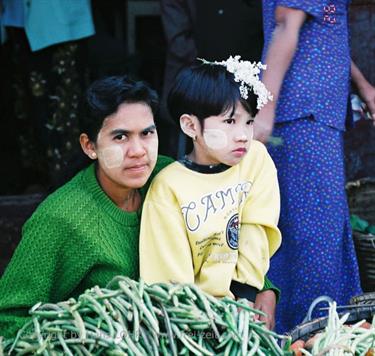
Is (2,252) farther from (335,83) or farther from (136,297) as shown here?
(136,297)

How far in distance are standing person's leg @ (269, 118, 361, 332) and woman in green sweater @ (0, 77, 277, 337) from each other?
88 centimetres

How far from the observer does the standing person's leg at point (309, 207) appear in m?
3.77

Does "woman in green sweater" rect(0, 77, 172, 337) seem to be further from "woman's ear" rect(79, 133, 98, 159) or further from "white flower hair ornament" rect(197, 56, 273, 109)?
"white flower hair ornament" rect(197, 56, 273, 109)

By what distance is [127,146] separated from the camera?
2.95 meters

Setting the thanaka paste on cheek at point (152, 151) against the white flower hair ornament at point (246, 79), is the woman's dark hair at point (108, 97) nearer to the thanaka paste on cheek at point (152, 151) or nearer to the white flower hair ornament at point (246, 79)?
the thanaka paste on cheek at point (152, 151)

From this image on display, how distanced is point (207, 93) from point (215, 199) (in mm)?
336

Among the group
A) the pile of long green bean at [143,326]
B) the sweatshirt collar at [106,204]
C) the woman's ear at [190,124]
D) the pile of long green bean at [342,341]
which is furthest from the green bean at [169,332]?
the woman's ear at [190,124]

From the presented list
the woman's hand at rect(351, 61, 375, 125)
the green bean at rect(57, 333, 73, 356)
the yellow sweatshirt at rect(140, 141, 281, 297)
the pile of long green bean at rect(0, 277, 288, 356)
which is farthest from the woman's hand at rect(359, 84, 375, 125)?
the green bean at rect(57, 333, 73, 356)

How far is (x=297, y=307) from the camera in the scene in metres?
3.86

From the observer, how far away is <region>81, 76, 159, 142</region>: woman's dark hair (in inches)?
117

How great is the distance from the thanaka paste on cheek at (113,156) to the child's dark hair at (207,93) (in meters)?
0.31

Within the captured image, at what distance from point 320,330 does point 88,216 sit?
30.3 inches

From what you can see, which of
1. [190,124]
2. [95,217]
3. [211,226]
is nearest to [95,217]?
[95,217]

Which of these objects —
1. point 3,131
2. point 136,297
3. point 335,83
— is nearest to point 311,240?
point 335,83
